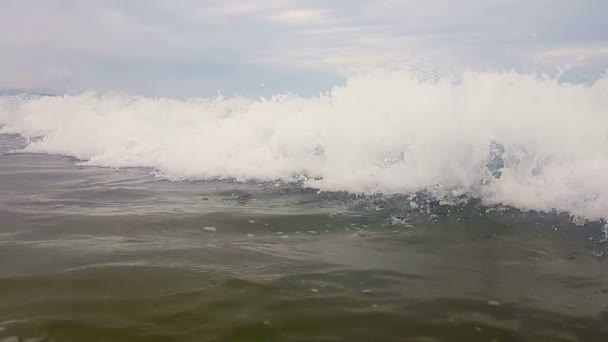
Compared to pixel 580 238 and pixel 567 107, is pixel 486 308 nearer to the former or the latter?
pixel 580 238

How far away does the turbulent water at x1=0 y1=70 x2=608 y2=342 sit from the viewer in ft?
11.1

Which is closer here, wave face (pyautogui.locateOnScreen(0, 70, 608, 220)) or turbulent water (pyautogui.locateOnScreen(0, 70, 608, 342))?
turbulent water (pyautogui.locateOnScreen(0, 70, 608, 342))

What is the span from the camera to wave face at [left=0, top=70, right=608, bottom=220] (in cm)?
676

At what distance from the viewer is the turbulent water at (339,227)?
3379mm

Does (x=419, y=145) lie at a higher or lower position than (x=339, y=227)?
higher

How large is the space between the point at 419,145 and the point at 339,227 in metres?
3.10

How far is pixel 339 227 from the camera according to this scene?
19.3 ft

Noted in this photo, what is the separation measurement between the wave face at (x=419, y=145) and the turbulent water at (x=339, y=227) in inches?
1.3

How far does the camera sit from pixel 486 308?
3.58 metres

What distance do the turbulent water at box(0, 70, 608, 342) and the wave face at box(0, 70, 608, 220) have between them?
0.11 feet

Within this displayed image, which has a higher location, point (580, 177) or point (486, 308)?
point (580, 177)

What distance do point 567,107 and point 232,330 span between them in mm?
6682

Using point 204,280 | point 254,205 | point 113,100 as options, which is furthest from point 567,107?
point 113,100

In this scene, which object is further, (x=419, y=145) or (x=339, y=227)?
(x=419, y=145)
